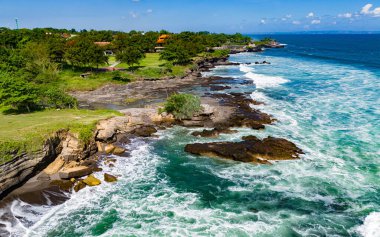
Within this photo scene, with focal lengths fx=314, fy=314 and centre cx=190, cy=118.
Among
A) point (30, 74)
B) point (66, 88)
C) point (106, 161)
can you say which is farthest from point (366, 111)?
point (30, 74)

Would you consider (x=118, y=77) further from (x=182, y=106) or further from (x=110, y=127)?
(x=110, y=127)

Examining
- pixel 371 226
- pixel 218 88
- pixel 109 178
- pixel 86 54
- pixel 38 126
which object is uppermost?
pixel 86 54

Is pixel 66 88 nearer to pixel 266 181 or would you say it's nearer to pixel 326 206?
pixel 266 181

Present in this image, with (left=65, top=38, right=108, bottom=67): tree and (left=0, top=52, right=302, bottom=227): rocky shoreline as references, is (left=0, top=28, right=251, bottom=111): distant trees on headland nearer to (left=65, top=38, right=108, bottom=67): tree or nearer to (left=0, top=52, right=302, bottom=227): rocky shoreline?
(left=65, top=38, right=108, bottom=67): tree

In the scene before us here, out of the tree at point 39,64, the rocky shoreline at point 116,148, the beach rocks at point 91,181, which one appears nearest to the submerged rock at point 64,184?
the rocky shoreline at point 116,148

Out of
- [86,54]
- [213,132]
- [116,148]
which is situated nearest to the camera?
[116,148]


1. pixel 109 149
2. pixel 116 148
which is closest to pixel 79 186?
pixel 109 149

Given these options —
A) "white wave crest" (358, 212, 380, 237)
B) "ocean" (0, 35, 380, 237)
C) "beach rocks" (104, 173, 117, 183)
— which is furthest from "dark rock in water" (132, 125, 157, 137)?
"white wave crest" (358, 212, 380, 237)
